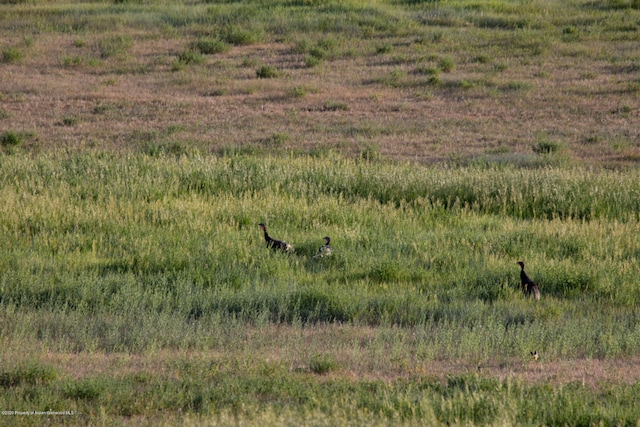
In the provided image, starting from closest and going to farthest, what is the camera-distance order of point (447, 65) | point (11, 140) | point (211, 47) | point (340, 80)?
point (11, 140) < point (340, 80) < point (447, 65) < point (211, 47)

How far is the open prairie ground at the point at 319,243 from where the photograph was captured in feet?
20.9

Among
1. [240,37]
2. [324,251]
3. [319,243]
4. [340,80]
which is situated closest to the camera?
[324,251]

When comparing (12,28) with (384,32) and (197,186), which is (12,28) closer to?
(384,32)

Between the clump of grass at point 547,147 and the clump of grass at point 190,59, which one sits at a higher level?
the clump of grass at point 190,59

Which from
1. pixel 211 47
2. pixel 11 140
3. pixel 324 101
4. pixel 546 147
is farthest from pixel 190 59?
pixel 546 147

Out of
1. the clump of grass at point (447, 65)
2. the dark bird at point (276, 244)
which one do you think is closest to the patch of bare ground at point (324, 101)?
the clump of grass at point (447, 65)

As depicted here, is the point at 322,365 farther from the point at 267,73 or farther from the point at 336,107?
the point at 267,73

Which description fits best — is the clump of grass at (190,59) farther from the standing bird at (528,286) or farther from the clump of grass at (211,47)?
the standing bird at (528,286)

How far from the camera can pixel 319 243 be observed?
11.5 m

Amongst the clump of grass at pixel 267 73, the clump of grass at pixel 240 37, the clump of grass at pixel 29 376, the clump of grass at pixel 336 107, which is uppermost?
the clump of grass at pixel 29 376

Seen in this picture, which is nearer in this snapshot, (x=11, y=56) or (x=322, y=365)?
(x=322, y=365)

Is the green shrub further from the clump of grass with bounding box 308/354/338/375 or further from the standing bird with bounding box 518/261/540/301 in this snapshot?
the clump of grass with bounding box 308/354/338/375

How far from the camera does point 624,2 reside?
4131cm

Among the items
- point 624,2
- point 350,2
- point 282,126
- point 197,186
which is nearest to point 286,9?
point 350,2
